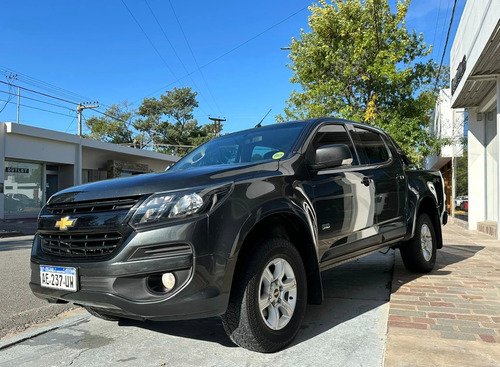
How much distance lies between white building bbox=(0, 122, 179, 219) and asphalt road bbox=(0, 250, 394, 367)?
16.7m

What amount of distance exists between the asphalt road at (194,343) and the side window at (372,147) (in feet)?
5.22

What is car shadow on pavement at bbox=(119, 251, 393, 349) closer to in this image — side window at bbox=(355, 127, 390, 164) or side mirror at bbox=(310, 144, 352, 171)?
side mirror at bbox=(310, 144, 352, 171)

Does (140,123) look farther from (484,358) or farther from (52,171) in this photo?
(484,358)

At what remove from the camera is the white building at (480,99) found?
864 centimetres

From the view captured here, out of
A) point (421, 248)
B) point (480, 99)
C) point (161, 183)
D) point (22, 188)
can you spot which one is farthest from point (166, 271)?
point (22, 188)

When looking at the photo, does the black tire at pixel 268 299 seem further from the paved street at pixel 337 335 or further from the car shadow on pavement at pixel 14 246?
the car shadow on pavement at pixel 14 246

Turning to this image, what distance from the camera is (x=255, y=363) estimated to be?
301 cm

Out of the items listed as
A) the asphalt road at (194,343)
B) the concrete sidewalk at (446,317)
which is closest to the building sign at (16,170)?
the asphalt road at (194,343)

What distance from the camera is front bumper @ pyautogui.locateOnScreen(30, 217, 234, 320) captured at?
269cm

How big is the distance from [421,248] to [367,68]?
11.9m

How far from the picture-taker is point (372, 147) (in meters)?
5.10

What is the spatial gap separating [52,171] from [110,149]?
4.11 metres

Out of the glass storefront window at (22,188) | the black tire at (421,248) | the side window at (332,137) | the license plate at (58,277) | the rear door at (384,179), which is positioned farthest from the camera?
the glass storefront window at (22,188)

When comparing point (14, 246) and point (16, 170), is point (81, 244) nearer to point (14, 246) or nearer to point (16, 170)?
point (14, 246)
